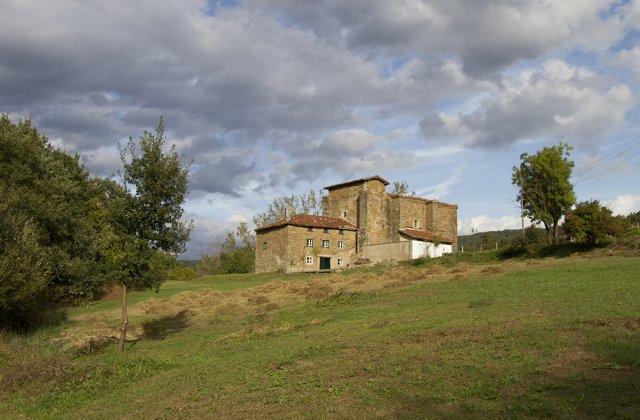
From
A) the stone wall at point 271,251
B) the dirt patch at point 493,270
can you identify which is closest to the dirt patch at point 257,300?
the dirt patch at point 493,270

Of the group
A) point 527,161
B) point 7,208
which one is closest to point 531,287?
point 7,208

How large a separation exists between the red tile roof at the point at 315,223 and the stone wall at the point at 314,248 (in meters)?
0.51

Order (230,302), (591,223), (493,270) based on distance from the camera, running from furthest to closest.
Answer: (591,223), (230,302), (493,270)

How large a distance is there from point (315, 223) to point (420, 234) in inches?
533

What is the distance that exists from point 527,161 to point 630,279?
42.2m

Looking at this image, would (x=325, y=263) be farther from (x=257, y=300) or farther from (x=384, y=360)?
(x=384, y=360)

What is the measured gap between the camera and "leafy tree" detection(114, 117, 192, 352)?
22.2 metres

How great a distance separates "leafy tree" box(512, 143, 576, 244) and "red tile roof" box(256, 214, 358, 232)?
21.4 metres

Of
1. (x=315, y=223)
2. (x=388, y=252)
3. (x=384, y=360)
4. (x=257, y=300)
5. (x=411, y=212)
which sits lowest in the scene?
(x=384, y=360)

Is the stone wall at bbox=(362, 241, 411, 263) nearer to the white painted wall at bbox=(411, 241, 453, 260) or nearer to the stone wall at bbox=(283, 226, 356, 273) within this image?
the white painted wall at bbox=(411, 241, 453, 260)

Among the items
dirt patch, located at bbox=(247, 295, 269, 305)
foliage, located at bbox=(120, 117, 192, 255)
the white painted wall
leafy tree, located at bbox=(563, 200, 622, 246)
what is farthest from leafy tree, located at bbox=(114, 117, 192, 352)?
the white painted wall

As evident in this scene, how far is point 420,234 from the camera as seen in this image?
68.7 meters

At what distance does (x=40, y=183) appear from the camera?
33.8 meters

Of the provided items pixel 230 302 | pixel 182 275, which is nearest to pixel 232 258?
pixel 182 275
